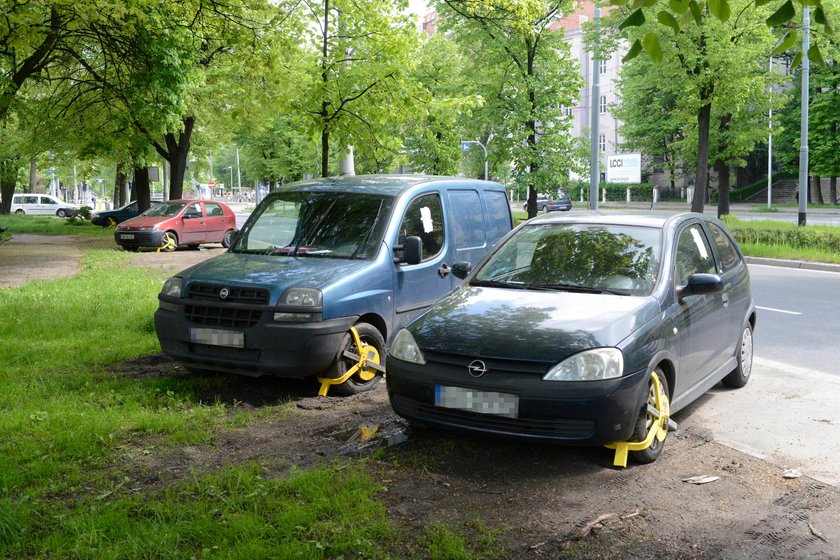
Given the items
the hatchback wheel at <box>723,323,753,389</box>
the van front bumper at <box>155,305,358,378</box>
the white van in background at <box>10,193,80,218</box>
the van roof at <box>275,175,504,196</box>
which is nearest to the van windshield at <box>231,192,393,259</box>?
the van roof at <box>275,175,504,196</box>

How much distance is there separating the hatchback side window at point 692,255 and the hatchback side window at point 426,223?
2.43 m

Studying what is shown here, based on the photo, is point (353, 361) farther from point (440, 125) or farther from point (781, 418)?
point (440, 125)

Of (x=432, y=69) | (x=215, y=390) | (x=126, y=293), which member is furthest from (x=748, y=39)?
(x=215, y=390)

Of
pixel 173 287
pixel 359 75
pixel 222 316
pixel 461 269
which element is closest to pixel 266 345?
pixel 222 316

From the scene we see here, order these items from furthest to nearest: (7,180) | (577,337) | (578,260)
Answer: (7,180) → (578,260) → (577,337)

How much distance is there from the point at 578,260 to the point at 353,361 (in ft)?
6.79

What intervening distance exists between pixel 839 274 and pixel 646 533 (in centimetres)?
1483

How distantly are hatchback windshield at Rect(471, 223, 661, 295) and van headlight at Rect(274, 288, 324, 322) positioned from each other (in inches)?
48.4

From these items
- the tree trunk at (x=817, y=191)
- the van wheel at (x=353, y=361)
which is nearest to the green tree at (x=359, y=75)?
the van wheel at (x=353, y=361)

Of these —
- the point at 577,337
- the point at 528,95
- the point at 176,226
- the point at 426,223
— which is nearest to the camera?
the point at 577,337

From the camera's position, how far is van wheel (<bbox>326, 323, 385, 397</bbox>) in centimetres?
655

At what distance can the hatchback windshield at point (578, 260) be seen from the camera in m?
5.56

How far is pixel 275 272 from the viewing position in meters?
6.68

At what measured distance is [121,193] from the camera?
5116 centimetres
